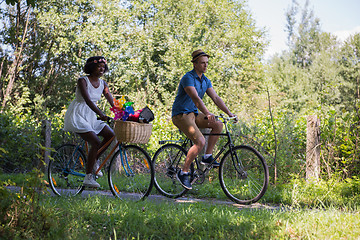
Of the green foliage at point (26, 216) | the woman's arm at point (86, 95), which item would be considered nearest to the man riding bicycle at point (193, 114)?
the woman's arm at point (86, 95)

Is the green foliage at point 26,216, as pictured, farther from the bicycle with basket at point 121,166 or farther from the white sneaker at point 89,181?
the white sneaker at point 89,181

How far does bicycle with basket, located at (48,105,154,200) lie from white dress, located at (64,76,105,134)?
37 cm

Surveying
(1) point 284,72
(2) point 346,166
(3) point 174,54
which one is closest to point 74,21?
(3) point 174,54

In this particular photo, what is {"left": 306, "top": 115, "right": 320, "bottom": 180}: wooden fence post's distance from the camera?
650 cm

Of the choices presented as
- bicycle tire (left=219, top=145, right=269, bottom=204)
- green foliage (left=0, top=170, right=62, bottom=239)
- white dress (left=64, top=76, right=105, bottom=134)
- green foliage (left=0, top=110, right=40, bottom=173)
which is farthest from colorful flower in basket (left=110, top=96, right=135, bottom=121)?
green foliage (left=0, top=110, right=40, bottom=173)

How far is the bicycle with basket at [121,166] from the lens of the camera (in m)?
5.09

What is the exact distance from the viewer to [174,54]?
69.6ft

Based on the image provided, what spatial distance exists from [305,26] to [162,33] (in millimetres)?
34151

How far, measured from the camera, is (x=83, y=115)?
218 inches

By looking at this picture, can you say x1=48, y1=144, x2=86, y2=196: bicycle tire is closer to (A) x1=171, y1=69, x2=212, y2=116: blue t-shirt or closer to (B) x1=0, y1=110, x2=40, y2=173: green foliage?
(A) x1=171, y1=69, x2=212, y2=116: blue t-shirt

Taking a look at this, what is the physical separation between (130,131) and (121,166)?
2.27 ft

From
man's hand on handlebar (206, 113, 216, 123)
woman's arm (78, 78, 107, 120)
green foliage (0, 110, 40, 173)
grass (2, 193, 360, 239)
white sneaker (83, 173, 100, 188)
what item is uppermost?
woman's arm (78, 78, 107, 120)

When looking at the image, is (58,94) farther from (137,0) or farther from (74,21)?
(137,0)

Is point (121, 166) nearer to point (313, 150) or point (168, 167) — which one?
point (168, 167)
